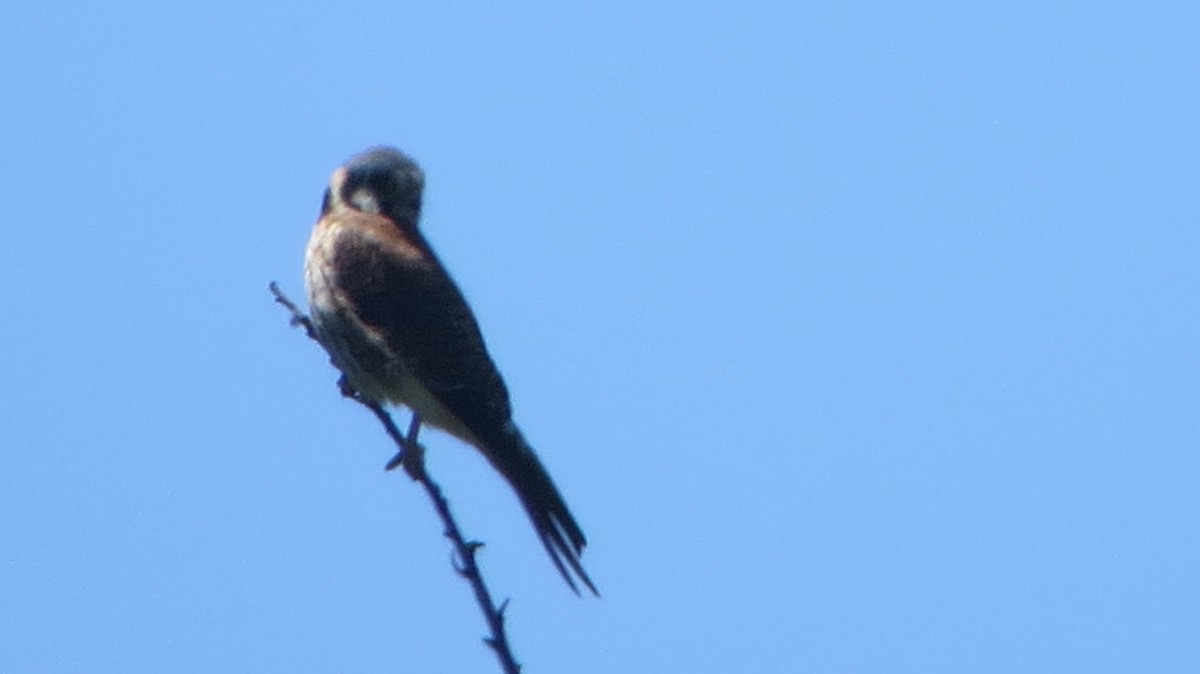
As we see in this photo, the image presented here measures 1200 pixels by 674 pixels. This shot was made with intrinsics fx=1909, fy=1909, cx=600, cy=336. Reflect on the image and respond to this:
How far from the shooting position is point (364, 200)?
618 centimetres

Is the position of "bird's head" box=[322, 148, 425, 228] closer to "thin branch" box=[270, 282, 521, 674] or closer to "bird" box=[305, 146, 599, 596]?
"bird" box=[305, 146, 599, 596]

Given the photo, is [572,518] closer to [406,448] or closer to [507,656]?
[406,448]

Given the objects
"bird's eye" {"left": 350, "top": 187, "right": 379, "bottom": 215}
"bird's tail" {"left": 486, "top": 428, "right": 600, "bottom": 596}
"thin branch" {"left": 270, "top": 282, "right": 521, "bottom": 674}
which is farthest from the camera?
"bird's eye" {"left": 350, "top": 187, "right": 379, "bottom": 215}

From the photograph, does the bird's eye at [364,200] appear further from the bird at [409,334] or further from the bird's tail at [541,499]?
the bird's tail at [541,499]

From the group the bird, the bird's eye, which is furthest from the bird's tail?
the bird's eye

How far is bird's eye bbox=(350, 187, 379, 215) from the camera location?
6148mm

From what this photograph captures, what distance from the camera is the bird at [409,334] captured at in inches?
204

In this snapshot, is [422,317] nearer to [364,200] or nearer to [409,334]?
[409,334]

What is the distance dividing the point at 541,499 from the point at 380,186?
1715 millimetres

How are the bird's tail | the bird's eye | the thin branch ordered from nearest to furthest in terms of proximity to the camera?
1. the thin branch
2. the bird's tail
3. the bird's eye

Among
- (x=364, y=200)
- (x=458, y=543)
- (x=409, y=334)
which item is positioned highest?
(x=364, y=200)

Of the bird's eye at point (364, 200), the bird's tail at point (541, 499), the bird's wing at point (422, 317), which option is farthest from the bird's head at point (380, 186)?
the bird's tail at point (541, 499)

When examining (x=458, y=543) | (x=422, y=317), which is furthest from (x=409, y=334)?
(x=458, y=543)

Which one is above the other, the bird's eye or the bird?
the bird's eye
